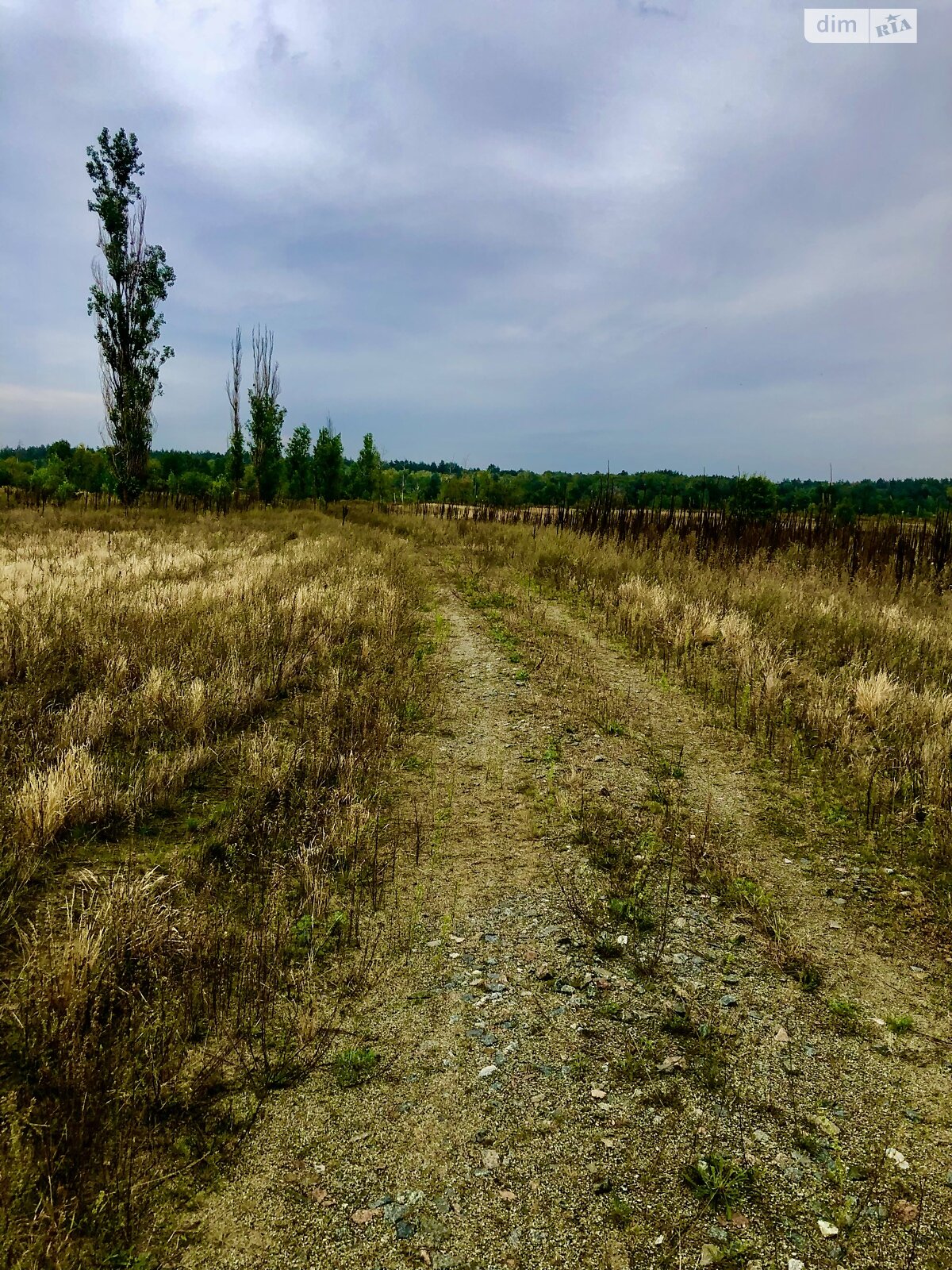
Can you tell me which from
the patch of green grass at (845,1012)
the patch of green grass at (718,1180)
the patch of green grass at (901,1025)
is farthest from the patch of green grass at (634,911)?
the patch of green grass at (718,1180)

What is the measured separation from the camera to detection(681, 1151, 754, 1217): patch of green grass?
2139 millimetres

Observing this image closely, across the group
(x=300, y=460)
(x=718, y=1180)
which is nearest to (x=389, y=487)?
(x=300, y=460)

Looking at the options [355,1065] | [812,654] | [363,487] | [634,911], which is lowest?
[355,1065]

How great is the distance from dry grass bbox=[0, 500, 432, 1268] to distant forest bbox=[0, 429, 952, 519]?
1705 cm

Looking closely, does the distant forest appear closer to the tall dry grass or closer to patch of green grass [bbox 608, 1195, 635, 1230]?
the tall dry grass

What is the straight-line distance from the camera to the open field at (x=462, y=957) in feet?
6.86

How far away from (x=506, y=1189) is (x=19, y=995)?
2.09m

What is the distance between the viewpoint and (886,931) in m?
3.68

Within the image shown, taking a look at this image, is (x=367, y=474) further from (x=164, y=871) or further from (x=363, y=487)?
(x=164, y=871)

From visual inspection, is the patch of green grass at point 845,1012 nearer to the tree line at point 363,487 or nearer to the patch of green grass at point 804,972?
the patch of green grass at point 804,972

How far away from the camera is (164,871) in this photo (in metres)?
3.77

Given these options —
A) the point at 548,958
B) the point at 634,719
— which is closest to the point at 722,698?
the point at 634,719

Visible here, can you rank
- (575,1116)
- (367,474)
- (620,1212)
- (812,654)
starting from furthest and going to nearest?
(367,474), (812,654), (575,1116), (620,1212)

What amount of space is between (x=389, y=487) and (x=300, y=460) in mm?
18116
